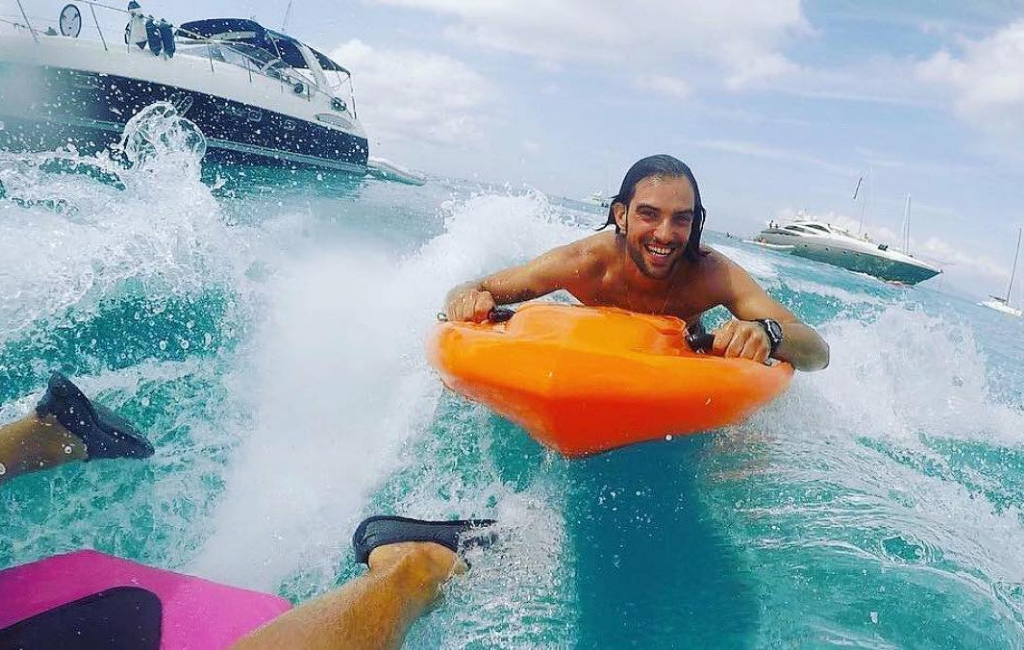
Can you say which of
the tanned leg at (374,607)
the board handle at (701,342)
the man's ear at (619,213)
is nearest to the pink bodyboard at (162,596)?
the tanned leg at (374,607)

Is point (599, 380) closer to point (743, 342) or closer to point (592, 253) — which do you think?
point (743, 342)

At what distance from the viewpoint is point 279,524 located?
2.55m

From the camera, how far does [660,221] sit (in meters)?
3.09

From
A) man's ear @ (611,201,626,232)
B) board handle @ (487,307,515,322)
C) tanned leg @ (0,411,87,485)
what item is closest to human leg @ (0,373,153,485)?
tanned leg @ (0,411,87,485)

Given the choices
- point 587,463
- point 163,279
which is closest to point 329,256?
point 163,279

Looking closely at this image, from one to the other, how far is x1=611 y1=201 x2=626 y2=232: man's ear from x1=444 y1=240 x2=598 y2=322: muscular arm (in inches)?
8.3

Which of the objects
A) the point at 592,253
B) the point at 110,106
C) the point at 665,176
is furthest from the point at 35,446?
the point at 110,106

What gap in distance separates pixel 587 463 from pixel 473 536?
1.75 ft

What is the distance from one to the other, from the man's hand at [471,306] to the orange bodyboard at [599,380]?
515mm

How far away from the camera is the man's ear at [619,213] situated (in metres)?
3.35

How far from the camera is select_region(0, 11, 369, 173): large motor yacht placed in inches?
364

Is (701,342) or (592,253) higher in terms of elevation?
(592,253)

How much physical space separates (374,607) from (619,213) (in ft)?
7.86

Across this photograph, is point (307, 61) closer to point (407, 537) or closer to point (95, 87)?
point (95, 87)
